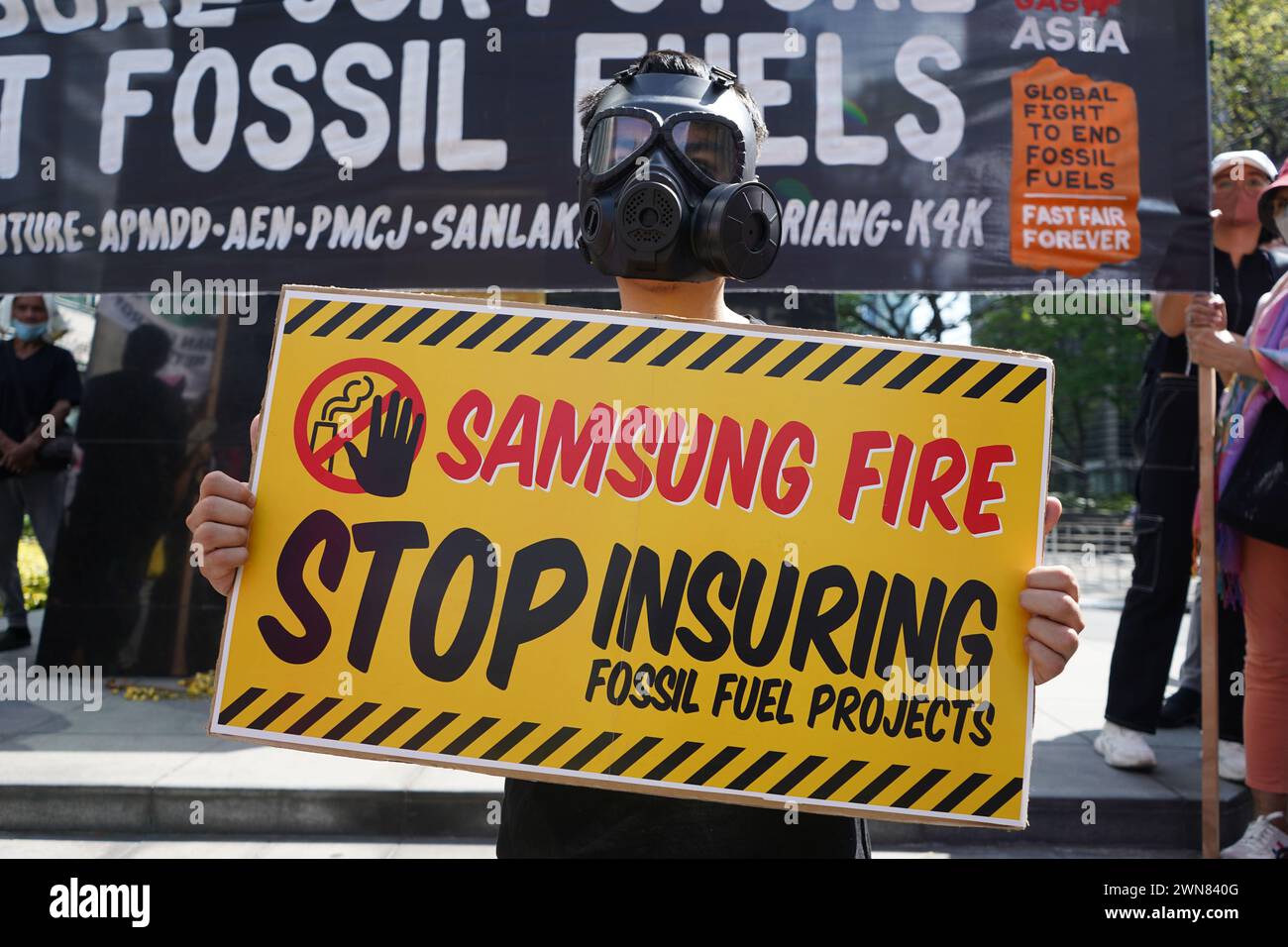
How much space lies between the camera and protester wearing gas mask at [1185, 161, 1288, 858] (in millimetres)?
3721

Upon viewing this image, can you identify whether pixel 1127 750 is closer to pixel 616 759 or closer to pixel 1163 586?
pixel 1163 586

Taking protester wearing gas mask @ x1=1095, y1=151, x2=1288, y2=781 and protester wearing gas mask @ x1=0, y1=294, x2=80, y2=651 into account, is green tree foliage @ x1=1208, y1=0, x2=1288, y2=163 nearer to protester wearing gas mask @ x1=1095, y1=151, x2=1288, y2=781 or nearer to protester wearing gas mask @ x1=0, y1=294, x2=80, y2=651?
protester wearing gas mask @ x1=1095, y1=151, x2=1288, y2=781

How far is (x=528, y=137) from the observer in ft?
14.7

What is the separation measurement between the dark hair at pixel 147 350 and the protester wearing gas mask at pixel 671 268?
18.4 feet

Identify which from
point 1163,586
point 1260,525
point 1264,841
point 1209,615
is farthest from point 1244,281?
point 1264,841

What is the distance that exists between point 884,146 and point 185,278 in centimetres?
319

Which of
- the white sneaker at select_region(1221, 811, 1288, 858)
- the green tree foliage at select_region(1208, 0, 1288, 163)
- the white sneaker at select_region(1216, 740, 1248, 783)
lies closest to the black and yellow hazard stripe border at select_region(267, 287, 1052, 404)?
the white sneaker at select_region(1221, 811, 1288, 858)

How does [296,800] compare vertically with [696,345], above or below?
below

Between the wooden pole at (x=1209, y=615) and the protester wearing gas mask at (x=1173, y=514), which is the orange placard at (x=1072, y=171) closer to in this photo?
the protester wearing gas mask at (x=1173, y=514)

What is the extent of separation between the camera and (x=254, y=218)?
450 centimetres
